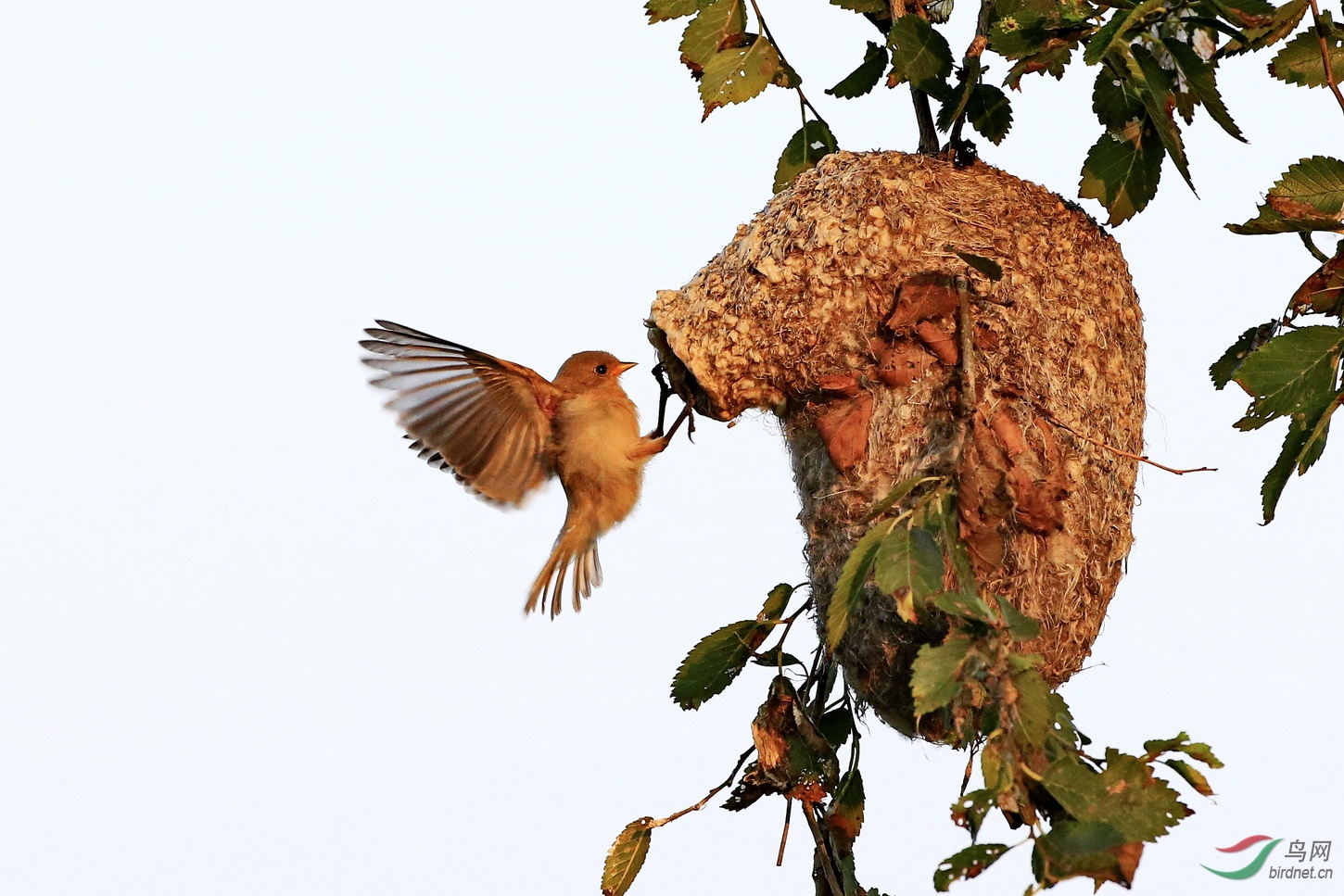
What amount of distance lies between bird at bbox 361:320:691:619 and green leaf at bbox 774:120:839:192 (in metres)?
0.62

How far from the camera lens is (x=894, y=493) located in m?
2.58

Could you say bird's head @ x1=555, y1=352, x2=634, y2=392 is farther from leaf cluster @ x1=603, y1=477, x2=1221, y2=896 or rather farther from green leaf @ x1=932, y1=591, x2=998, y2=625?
green leaf @ x1=932, y1=591, x2=998, y2=625

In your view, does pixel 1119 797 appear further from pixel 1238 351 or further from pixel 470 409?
pixel 470 409

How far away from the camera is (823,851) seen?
11.9ft

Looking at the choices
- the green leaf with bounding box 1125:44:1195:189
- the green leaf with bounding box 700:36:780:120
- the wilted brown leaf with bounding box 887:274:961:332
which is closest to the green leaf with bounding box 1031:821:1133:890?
the wilted brown leaf with bounding box 887:274:961:332

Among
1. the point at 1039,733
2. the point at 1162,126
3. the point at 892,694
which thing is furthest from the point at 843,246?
the point at 1039,733

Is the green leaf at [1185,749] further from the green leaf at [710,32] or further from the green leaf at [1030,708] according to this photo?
the green leaf at [710,32]

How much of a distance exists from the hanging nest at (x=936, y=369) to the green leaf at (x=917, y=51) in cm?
20

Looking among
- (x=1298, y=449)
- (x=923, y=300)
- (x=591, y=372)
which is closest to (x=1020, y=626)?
(x=1298, y=449)

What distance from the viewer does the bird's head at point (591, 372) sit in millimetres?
4184

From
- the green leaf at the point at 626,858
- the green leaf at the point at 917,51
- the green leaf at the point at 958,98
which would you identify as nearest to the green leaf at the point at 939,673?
the green leaf at the point at 626,858

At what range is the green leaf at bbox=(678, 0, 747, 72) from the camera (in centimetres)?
375

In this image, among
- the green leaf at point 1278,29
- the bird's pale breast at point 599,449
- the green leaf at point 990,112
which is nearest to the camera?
the green leaf at point 1278,29

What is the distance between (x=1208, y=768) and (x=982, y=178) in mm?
1585
